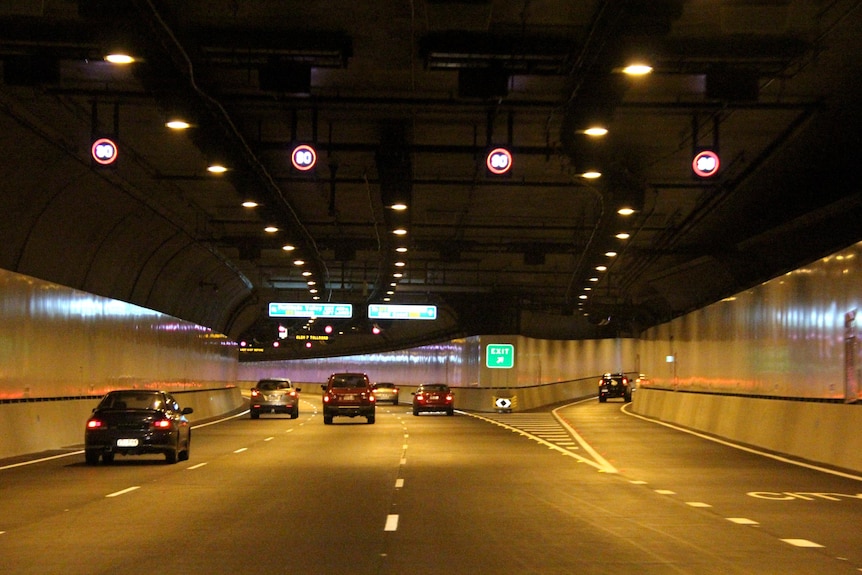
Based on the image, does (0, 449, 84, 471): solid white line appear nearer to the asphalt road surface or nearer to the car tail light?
the asphalt road surface

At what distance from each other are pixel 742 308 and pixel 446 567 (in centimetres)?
2486

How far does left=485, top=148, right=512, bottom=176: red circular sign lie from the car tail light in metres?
8.75

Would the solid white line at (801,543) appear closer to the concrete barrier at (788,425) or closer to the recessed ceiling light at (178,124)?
the concrete barrier at (788,425)

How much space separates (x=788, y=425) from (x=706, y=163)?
926 cm

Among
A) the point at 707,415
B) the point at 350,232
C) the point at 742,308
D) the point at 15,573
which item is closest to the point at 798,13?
the point at 15,573

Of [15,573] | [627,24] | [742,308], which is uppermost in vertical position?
[627,24]

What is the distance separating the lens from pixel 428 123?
24219 mm

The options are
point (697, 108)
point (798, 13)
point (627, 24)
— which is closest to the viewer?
point (627, 24)

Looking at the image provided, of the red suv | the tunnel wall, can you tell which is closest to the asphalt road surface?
the tunnel wall

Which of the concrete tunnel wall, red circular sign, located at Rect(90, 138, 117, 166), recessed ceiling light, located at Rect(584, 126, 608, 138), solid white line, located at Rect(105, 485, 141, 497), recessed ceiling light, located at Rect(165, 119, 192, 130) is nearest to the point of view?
solid white line, located at Rect(105, 485, 141, 497)

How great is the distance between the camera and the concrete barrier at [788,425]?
76.4ft

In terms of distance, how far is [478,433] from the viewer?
3981 centimetres

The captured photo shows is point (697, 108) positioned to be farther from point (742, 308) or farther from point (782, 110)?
point (742, 308)

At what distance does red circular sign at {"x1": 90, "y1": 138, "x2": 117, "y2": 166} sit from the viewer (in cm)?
2112
